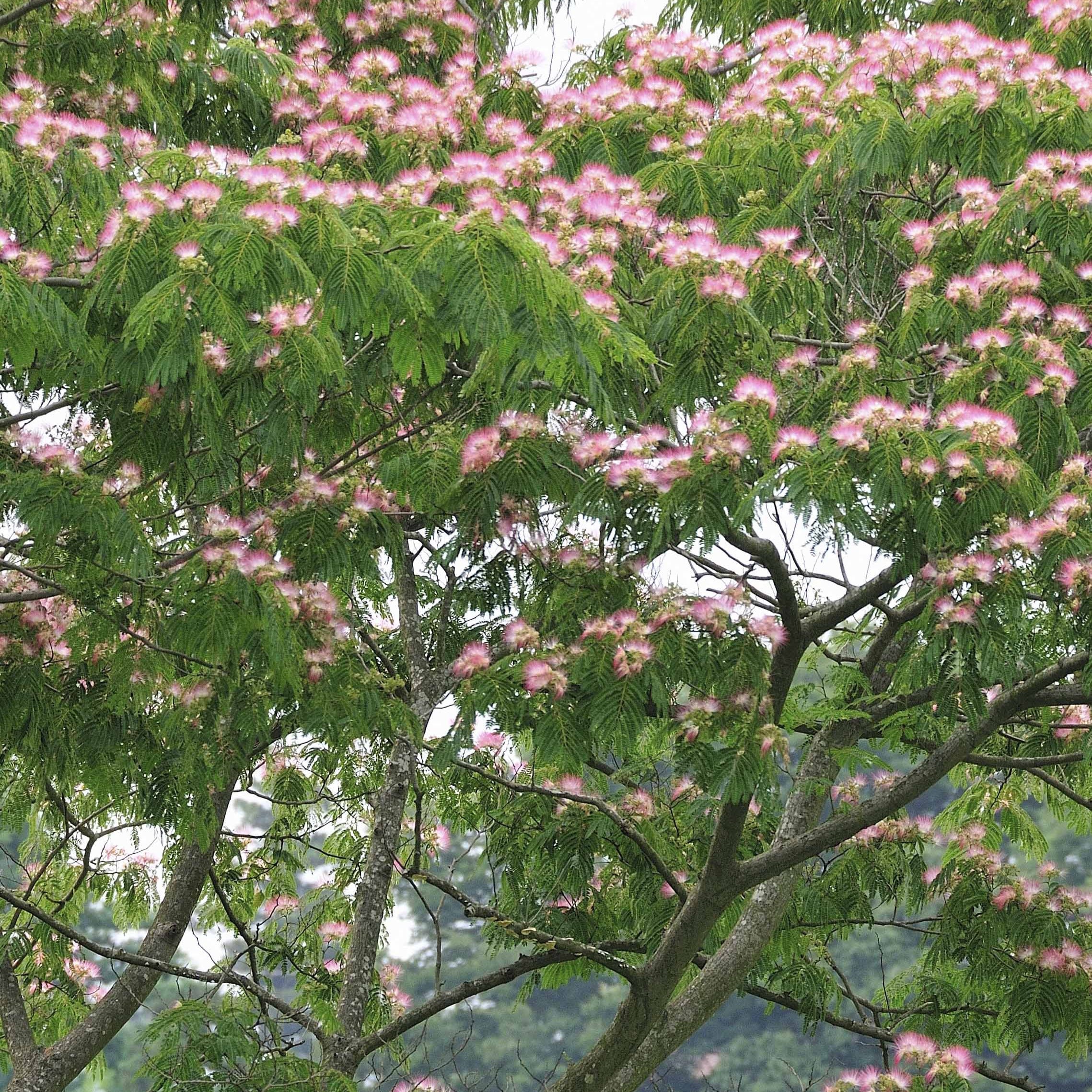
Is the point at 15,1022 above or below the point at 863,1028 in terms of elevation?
above

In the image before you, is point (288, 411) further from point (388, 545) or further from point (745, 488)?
point (745, 488)

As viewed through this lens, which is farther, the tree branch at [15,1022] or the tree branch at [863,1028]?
the tree branch at [863,1028]

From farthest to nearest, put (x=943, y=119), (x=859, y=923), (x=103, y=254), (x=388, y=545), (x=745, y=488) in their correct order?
(x=859, y=923)
(x=943, y=119)
(x=388, y=545)
(x=745, y=488)
(x=103, y=254)

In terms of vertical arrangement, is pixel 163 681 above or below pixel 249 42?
below

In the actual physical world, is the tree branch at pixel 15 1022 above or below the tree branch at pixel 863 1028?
above

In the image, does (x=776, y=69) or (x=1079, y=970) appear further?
(x=1079, y=970)

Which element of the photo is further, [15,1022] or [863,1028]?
[863,1028]

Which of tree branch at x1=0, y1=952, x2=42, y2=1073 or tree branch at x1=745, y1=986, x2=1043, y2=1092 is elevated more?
tree branch at x1=0, y1=952, x2=42, y2=1073

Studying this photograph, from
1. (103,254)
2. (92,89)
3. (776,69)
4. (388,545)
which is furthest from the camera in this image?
(776,69)

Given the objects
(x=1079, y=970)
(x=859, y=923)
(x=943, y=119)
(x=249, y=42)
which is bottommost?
(x=1079, y=970)

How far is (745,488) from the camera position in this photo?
5.24 metres

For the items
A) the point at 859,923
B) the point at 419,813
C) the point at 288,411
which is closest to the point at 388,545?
the point at 288,411

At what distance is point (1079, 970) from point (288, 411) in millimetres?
4972

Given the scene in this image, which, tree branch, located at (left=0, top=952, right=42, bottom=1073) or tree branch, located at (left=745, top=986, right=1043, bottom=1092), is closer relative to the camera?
tree branch, located at (left=0, top=952, right=42, bottom=1073)
